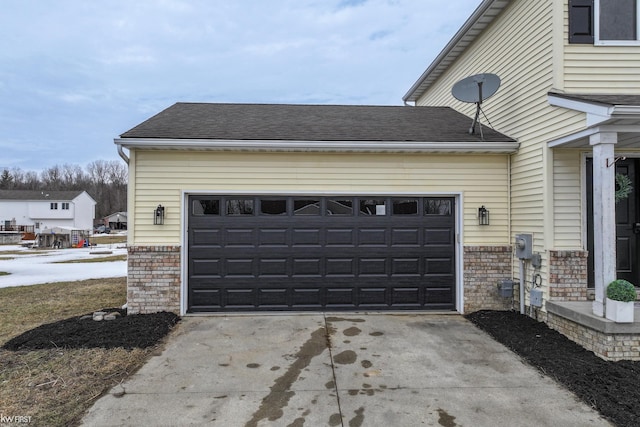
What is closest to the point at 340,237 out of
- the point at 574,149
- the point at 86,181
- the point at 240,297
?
the point at 240,297

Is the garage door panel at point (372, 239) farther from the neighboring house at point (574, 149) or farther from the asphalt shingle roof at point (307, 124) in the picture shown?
the neighboring house at point (574, 149)

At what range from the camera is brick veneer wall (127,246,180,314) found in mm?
5922

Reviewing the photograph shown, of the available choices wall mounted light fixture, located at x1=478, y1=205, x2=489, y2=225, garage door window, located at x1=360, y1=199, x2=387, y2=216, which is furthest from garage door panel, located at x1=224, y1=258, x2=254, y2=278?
wall mounted light fixture, located at x1=478, y1=205, x2=489, y2=225

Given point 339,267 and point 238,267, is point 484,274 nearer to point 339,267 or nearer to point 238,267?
point 339,267

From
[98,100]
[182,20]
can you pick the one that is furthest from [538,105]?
[98,100]

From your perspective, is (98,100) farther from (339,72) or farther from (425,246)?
(425,246)

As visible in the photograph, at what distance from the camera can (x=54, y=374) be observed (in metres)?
3.79

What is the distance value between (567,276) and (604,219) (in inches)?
48.4

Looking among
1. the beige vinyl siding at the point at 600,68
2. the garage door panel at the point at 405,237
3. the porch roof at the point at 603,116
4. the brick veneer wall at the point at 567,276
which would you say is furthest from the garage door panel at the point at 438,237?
the beige vinyl siding at the point at 600,68

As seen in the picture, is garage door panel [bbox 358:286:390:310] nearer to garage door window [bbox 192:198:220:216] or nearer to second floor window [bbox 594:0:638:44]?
garage door window [bbox 192:198:220:216]

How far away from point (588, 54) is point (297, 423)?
6249 mm

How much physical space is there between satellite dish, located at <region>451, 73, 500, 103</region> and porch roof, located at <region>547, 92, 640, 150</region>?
1.32 m

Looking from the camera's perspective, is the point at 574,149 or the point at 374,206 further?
the point at 374,206

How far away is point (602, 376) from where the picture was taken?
368 centimetres
